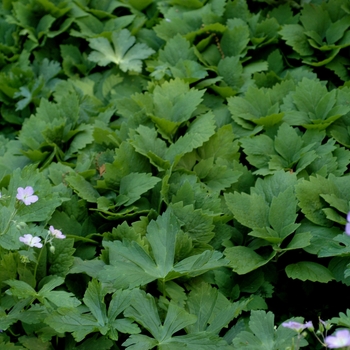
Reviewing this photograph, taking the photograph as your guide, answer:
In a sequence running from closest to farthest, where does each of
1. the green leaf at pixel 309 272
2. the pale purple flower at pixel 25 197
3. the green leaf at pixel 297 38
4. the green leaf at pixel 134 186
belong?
the pale purple flower at pixel 25 197, the green leaf at pixel 309 272, the green leaf at pixel 134 186, the green leaf at pixel 297 38

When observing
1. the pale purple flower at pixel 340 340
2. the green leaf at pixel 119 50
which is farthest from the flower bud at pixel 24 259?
the green leaf at pixel 119 50

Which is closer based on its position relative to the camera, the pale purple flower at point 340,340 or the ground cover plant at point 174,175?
the pale purple flower at point 340,340

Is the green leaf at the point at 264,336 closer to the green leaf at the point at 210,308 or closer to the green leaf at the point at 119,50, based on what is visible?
the green leaf at the point at 210,308

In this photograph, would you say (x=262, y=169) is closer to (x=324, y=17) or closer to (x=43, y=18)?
(x=324, y=17)

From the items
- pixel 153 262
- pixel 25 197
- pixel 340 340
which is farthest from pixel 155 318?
pixel 340 340

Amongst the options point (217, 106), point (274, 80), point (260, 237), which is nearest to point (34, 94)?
point (217, 106)

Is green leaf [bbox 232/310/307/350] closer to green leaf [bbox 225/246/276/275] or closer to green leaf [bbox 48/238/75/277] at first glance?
green leaf [bbox 225/246/276/275]
